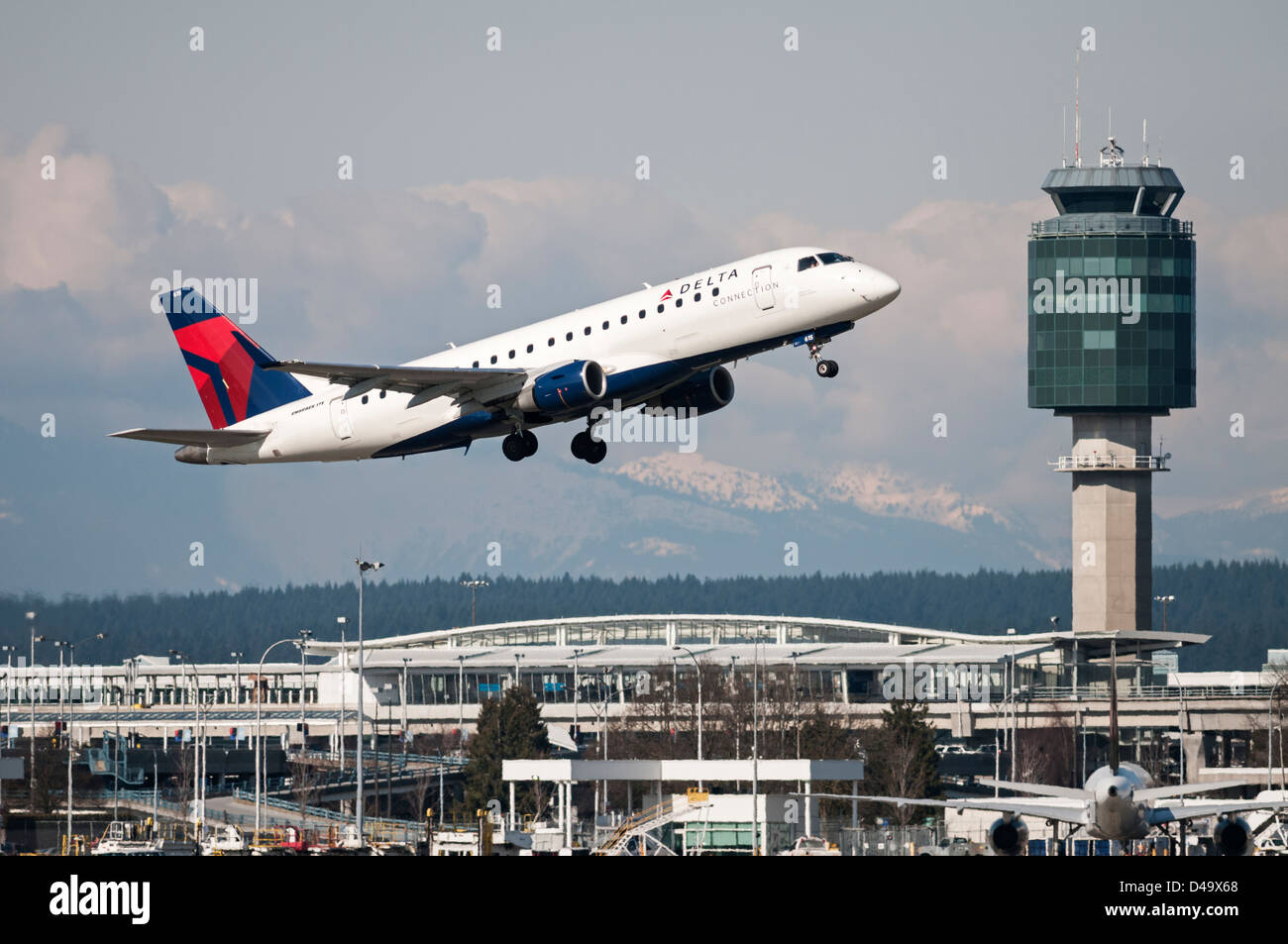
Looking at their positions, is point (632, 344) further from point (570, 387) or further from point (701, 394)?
point (701, 394)

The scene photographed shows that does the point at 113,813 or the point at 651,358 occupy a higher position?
the point at 651,358

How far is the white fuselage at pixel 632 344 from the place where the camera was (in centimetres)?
6262

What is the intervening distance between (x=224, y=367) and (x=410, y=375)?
1824 centimetres

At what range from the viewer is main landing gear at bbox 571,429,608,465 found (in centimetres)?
7131

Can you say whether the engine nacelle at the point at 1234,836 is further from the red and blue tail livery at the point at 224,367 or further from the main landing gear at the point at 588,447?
the red and blue tail livery at the point at 224,367

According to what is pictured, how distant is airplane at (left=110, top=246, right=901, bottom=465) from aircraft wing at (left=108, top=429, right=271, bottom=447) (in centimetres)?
7

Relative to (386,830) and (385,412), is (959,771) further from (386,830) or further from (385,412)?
(385,412)

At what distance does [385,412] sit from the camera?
237 ft

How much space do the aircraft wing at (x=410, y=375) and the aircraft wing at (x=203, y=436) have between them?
7.58 m

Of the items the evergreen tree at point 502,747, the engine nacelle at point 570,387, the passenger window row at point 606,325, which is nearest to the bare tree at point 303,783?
the evergreen tree at point 502,747
